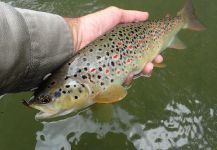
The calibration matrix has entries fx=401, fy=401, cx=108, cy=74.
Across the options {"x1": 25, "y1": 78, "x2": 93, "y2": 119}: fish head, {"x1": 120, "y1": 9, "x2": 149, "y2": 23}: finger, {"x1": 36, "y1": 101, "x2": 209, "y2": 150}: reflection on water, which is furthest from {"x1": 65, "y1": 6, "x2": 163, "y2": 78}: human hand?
{"x1": 36, "y1": 101, "x2": 209, "y2": 150}: reflection on water

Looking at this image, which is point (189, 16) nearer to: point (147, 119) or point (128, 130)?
point (147, 119)

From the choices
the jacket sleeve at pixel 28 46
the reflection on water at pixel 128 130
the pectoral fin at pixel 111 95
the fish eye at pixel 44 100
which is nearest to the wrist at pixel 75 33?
the jacket sleeve at pixel 28 46

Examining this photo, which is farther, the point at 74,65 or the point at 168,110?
the point at 168,110

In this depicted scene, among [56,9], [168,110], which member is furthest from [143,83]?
[56,9]

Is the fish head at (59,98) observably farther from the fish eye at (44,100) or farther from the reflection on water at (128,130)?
the reflection on water at (128,130)

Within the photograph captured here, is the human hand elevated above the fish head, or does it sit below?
above

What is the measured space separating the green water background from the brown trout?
285mm

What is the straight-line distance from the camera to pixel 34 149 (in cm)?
287

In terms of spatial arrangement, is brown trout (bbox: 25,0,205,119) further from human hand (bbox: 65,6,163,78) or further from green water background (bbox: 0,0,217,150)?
green water background (bbox: 0,0,217,150)

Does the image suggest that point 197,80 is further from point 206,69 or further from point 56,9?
point 56,9

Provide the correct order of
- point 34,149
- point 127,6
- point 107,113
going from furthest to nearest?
point 127,6 < point 34,149 < point 107,113

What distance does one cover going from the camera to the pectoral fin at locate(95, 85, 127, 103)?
2.32 m

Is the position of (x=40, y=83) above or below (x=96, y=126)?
above

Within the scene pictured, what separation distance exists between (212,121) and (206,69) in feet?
1.82
